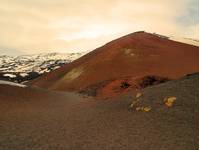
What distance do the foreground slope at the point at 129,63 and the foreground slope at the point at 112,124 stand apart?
28984 mm

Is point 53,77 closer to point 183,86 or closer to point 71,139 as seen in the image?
point 183,86

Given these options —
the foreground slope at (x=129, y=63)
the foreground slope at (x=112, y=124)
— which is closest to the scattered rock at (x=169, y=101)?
the foreground slope at (x=112, y=124)

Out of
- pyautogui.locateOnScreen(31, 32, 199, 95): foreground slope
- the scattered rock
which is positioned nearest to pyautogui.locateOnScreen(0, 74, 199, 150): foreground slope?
the scattered rock

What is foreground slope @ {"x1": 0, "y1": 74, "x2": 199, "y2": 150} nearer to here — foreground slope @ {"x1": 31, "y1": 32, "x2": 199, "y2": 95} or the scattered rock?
the scattered rock

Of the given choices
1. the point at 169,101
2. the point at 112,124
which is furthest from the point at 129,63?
the point at 112,124

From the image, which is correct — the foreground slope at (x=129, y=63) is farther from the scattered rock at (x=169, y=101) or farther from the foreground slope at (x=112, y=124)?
the scattered rock at (x=169, y=101)

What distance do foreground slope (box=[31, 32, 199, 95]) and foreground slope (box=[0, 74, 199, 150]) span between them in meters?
29.0

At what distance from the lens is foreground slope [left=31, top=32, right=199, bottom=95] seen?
5450 cm

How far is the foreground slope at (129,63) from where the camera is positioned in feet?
179

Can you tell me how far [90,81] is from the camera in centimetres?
5444

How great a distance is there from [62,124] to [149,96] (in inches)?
260

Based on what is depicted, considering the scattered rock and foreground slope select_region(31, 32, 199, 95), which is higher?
foreground slope select_region(31, 32, 199, 95)

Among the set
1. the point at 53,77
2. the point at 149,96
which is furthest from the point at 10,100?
the point at 53,77

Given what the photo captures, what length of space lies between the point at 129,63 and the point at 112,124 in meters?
42.9
